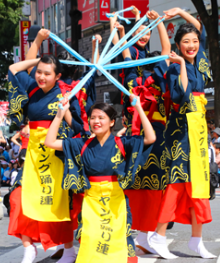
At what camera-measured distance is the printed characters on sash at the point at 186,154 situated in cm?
363

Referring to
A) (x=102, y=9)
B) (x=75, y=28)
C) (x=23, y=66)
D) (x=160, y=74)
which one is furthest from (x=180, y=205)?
(x=102, y=9)

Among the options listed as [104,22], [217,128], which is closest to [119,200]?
[217,128]

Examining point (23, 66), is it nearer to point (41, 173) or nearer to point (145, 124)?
→ point (41, 173)

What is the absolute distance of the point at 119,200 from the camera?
10.8ft

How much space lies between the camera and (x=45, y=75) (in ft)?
11.5

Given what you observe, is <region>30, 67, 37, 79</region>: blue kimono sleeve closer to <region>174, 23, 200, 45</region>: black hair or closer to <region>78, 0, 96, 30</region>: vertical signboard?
<region>174, 23, 200, 45</region>: black hair

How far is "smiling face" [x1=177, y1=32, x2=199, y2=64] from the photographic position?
378 cm

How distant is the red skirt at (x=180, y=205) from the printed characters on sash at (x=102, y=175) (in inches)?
20.2

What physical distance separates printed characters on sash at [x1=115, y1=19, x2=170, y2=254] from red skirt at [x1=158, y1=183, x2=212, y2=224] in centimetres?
24

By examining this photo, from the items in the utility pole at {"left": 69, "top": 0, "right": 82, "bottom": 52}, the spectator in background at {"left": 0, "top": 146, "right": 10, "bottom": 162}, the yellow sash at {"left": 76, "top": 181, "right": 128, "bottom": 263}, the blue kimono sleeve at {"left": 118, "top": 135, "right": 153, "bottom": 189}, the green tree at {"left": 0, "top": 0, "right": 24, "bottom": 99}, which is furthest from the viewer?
the green tree at {"left": 0, "top": 0, "right": 24, "bottom": 99}

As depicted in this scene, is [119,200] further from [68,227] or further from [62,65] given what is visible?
[62,65]

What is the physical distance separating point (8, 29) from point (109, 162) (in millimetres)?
21222

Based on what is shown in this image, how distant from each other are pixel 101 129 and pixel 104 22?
58.6 ft

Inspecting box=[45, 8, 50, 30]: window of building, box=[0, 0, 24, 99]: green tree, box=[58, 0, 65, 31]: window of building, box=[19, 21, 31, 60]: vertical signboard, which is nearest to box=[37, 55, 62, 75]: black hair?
box=[19, 21, 31, 60]: vertical signboard
